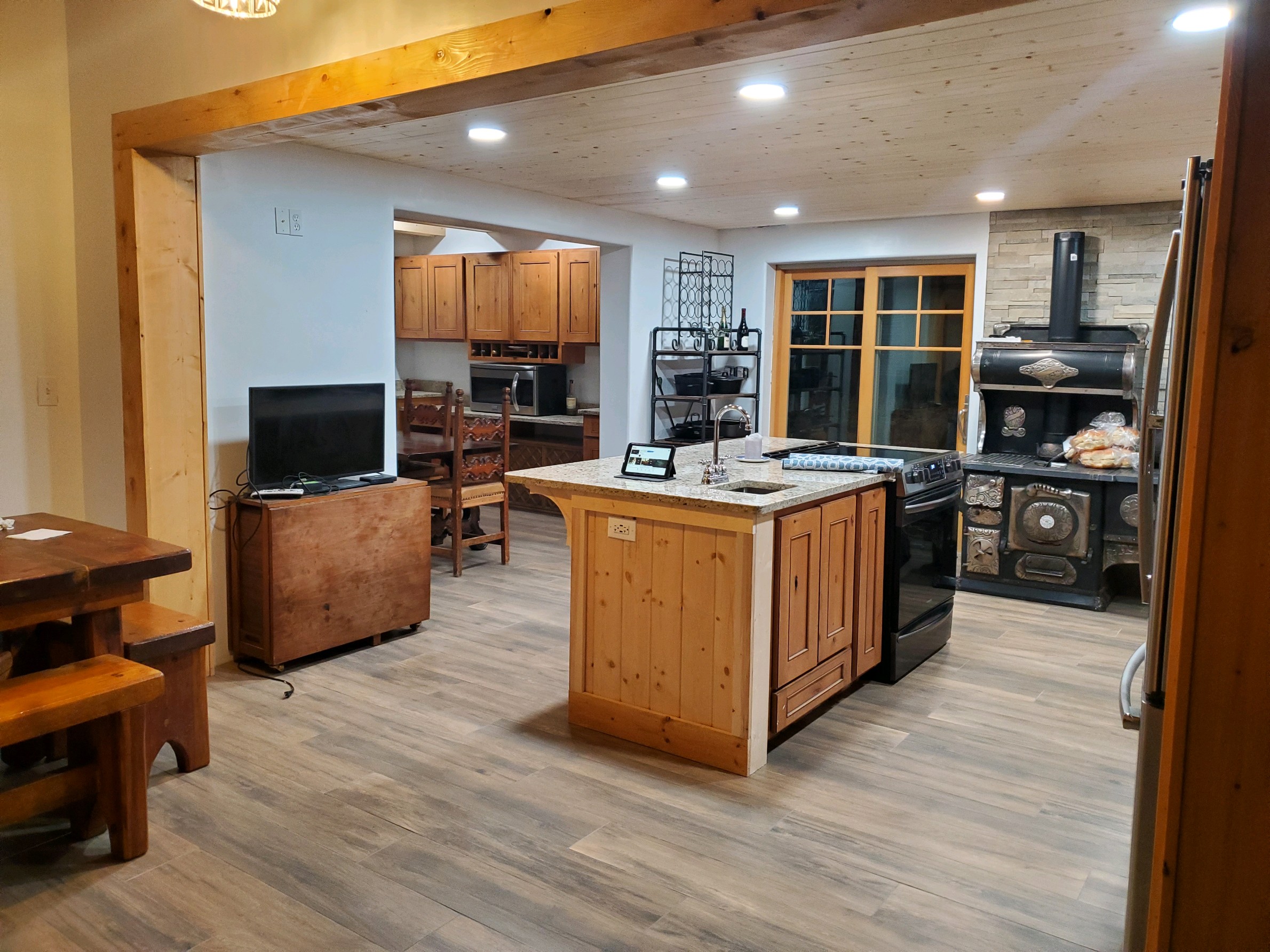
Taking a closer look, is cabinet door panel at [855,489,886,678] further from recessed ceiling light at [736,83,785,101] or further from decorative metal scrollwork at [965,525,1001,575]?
decorative metal scrollwork at [965,525,1001,575]

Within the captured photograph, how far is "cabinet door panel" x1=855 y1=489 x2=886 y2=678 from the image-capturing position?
3.75 meters

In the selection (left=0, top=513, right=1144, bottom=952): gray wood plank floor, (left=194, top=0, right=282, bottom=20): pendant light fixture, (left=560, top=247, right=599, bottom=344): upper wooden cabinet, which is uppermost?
(left=194, top=0, right=282, bottom=20): pendant light fixture

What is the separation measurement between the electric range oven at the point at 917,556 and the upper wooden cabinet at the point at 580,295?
9.62 ft

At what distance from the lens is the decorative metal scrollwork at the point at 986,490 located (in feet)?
17.8

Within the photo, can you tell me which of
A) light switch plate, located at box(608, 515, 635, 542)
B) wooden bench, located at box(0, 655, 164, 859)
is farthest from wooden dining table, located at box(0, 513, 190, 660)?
light switch plate, located at box(608, 515, 635, 542)

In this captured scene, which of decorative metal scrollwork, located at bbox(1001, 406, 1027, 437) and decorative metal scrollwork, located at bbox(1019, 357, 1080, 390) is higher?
decorative metal scrollwork, located at bbox(1019, 357, 1080, 390)

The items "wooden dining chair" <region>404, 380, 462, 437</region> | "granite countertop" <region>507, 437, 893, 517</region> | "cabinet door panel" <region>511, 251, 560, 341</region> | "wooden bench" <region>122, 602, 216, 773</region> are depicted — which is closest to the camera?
"wooden bench" <region>122, 602, 216, 773</region>

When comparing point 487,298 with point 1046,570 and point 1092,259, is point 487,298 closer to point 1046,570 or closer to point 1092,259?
point 1092,259

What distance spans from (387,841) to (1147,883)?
1.86 meters

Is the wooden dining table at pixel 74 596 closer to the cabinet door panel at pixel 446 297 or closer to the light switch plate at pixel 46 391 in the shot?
the light switch plate at pixel 46 391

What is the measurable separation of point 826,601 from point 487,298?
4.82 metres

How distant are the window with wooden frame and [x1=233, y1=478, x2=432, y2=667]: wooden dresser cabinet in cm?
375

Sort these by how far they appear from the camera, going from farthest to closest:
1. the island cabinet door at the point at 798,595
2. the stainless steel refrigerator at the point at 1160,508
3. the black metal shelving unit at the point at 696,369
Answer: the black metal shelving unit at the point at 696,369 < the island cabinet door at the point at 798,595 < the stainless steel refrigerator at the point at 1160,508

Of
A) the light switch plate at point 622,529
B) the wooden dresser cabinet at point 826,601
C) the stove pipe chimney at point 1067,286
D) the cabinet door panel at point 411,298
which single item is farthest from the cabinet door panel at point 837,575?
the cabinet door panel at point 411,298
